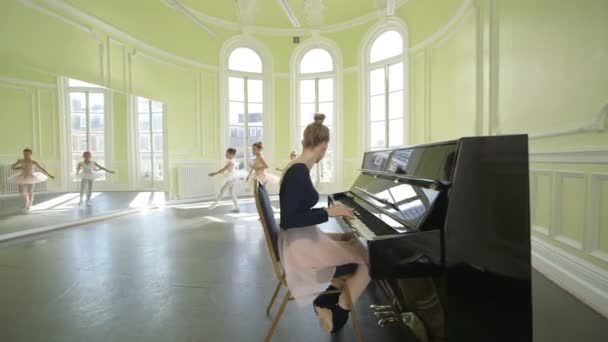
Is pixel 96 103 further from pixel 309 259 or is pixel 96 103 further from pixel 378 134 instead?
pixel 378 134

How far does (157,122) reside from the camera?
6.53 m

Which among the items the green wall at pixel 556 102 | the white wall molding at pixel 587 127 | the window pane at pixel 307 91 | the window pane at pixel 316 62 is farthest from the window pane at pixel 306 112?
the white wall molding at pixel 587 127

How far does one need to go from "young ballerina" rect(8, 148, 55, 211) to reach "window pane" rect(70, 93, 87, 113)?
961mm

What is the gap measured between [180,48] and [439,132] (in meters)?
5.73

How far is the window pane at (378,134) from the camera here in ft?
24.5

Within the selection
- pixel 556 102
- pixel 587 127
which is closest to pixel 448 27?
pixel 556 102

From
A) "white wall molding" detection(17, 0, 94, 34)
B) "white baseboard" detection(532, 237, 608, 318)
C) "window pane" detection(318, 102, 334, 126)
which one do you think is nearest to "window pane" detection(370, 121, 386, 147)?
"window pane" detection(318, 102, 334, 126)

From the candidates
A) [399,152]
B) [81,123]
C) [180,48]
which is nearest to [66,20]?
[81,123]

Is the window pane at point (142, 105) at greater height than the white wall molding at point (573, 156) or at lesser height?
greater

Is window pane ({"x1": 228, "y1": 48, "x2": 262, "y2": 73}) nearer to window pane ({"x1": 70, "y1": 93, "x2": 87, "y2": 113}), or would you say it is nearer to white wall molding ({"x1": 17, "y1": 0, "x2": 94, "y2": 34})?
white wall molding ({"x1": 17, "y1": 0, "x2": 94, "y2": 34})

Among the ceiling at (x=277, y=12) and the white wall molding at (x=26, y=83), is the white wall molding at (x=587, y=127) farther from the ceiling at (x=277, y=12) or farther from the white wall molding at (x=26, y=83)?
the white wall molding at (x=26, y=83)

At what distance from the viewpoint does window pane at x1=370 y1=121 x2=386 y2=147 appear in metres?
7.46

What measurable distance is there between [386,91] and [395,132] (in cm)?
101

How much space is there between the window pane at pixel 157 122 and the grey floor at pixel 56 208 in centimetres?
136
